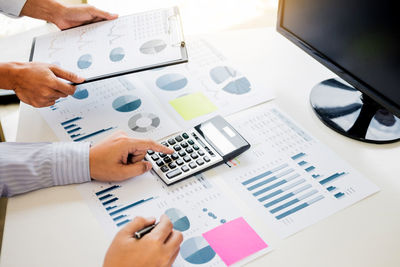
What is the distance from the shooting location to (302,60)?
104 centimetres

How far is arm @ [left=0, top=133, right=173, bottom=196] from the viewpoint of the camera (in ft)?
2.35

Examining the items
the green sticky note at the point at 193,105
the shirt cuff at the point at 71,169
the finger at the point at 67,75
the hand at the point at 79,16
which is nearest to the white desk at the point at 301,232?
the shirt cuff at the point at 71,169

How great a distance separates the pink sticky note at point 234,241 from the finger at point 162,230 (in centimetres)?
7

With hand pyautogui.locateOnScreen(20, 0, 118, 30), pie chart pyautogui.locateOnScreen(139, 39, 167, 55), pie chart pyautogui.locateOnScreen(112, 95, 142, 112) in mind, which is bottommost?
pie chart pyautogui.locateOnScreen(112, 95, 142, 112)

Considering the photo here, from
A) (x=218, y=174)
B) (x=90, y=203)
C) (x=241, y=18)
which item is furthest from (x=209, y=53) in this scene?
(x=90, y=203)

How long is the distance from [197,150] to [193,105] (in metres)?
0.17

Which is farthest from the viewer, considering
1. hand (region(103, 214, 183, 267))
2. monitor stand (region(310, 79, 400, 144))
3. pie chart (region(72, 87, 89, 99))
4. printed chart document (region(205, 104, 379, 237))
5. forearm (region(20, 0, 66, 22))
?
forearm (region(20, 0, 66, 22))

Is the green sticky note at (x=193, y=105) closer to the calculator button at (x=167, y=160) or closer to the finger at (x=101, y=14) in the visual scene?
the calculator button at (x=167, y=160)

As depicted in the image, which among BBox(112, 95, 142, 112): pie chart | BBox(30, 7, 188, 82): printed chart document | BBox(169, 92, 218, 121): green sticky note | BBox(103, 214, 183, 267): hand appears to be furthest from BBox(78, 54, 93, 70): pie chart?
BBox(103, 214, 183, 267): hand

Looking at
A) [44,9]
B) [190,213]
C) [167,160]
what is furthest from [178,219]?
[44,9]

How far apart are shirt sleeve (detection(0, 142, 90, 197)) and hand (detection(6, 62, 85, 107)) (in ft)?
0.44

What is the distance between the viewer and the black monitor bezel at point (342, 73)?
0.74 meters

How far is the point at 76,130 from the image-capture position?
849 mm

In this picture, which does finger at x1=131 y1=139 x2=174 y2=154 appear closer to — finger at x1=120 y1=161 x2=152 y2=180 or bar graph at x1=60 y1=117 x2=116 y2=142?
finger at x1=120 y1=161 x2=152 y2=180
